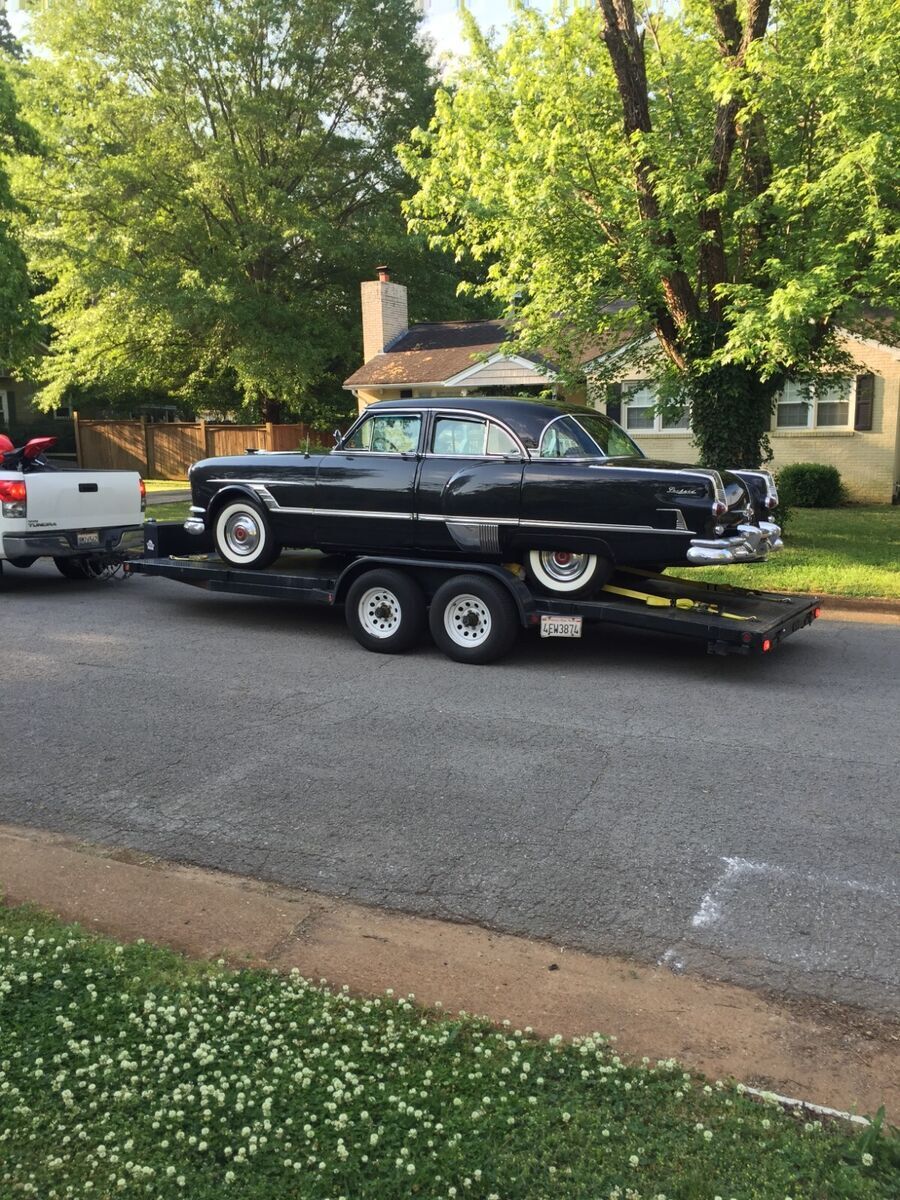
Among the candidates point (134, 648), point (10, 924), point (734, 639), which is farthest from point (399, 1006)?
point (134, 648)

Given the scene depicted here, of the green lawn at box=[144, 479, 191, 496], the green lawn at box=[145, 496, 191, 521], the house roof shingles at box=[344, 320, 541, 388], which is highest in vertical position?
the house roof shingles at box=[344, 320, 541, 388]

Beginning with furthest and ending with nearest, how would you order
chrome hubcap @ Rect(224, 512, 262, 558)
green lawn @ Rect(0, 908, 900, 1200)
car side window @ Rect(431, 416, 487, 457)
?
chrome hubcap @ Rect(224, 512, 262, 558) < car side window @ Rect(431, 416, 487, 457) < green lawn @ Rect(0, 908, 900, 1200)

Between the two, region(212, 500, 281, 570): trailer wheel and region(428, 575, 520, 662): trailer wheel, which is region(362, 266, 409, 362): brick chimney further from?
region(428, 575, 520, 662): trailer wheel

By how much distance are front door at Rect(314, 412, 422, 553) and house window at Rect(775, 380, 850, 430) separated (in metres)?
15.9

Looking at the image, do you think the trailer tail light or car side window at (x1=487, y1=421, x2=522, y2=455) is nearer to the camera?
car side window at (x1=487, y1=421, x2=522, y2=455)

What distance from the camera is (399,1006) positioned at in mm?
3318

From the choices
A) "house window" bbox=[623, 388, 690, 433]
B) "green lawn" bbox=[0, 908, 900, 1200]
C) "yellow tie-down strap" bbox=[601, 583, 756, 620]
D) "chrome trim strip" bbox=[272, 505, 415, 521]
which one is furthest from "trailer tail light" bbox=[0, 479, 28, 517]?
"house window" bbox=[623, 388, 690, 433]

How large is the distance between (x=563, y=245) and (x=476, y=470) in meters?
7.20

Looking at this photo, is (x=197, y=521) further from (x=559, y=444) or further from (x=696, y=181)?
(x=696, y=181)

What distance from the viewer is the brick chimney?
1072 inches

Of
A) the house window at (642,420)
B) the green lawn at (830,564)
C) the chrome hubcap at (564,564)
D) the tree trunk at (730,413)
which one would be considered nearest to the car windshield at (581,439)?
the chrome hubcap at (564,564)

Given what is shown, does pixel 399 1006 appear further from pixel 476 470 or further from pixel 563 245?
pixel 563 245

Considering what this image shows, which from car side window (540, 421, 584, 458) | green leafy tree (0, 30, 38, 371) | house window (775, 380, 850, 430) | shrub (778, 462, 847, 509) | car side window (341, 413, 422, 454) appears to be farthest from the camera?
house window (775, 380, 850, 430)

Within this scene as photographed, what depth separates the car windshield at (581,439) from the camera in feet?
26.9
